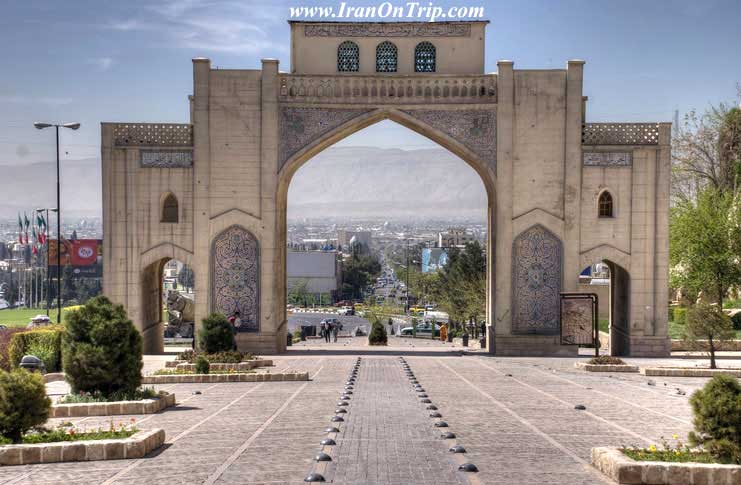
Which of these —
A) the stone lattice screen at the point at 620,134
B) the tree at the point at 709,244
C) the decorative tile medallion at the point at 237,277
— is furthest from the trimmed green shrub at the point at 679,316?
the decorative tile medallion at the point at 237,277

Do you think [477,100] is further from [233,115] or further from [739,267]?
[739,267]

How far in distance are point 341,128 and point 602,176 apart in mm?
7255

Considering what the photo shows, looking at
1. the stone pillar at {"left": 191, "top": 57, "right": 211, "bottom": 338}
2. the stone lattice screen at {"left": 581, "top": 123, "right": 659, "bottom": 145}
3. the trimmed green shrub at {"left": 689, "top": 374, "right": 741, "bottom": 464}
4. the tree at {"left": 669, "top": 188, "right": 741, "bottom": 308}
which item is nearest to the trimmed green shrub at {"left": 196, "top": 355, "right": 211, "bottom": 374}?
the stone pillar at {"left": 191, "top": 57, "right": 211, "bottom": 338}

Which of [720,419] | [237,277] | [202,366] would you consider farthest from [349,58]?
[720,419]

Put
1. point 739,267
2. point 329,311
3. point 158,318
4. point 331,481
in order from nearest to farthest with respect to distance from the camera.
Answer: point 331,481 < point 158,318 < point 739,267 < point 329,311

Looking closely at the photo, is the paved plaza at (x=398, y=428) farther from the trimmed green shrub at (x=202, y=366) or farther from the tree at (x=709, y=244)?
the tree at (x=709, y=244)

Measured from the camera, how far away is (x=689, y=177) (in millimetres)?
44375

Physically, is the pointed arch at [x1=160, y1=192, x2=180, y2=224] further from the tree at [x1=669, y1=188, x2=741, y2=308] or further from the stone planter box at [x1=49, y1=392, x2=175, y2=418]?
the tree at [x1=669, y1=188, x2=741, y2=308]

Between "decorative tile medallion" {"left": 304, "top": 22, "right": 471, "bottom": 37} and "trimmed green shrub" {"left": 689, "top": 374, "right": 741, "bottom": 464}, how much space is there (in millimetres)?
20882

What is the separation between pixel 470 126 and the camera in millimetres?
28781

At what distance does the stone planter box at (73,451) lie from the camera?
35.3 feet

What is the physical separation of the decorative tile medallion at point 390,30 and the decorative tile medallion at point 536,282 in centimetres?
619

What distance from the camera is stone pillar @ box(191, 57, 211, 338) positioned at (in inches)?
1112

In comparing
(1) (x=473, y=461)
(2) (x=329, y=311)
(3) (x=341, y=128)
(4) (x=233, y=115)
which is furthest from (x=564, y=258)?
(2) (x=329, y=311)
